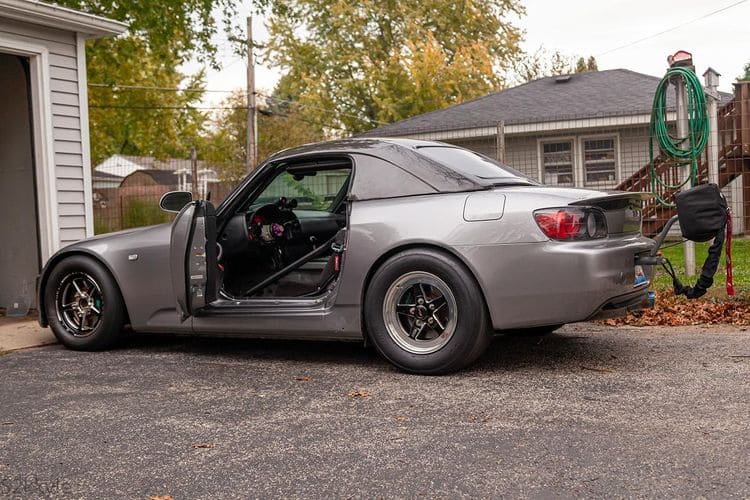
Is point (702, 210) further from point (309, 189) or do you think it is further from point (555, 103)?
point (555, 103)

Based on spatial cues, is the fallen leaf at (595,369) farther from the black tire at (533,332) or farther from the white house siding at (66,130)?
the white house siding at (66,130)

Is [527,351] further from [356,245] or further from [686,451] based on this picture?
[686,451]

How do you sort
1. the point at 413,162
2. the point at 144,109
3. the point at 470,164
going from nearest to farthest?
the point at 413,162
the point at 470,164
the point at 144,109

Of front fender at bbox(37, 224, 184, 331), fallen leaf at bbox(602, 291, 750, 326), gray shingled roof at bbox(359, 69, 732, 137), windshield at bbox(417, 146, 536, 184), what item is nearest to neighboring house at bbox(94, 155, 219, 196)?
gray shingled roof at bbox(359, 69, 732, 137)

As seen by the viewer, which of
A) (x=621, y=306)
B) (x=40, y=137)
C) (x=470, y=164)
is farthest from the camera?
(x=40, y=137)

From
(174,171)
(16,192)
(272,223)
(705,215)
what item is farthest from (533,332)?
(174,171)

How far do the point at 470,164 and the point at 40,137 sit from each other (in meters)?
4.84

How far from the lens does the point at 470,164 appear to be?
5613 millimetres

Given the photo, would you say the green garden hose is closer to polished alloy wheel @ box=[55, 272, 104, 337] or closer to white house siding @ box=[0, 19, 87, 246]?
polished alloy wheel @ box=[55, 272, 104, 337]

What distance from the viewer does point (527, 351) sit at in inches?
229

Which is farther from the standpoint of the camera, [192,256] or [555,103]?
[555,103]

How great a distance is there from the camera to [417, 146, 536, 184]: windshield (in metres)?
5.44

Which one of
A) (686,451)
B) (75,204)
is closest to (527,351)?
(686,451)

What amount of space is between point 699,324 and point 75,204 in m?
6.06
